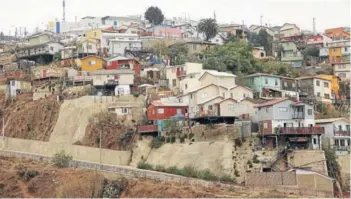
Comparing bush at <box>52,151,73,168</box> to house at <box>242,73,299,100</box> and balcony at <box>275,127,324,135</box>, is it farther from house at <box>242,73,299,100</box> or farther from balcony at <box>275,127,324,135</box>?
house at <box>242,73,299,100</box>

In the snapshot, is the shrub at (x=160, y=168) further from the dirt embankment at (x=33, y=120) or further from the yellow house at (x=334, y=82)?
the yellow house at (x=334, y=82)

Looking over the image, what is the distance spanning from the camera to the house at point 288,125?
143ft

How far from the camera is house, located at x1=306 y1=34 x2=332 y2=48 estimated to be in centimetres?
7575

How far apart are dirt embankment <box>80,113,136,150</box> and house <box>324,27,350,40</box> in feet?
112

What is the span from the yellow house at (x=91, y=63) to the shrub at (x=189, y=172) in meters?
21.0

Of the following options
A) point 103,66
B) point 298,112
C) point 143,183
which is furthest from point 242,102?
point 103,66

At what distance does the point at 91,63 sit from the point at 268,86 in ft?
58.1

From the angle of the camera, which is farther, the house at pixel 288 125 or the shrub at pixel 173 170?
the shrub at pixel 173 170

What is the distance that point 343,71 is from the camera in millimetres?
64312

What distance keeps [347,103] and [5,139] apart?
30110mm

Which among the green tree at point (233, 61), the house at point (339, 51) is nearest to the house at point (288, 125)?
the green tree at point (233, 61)

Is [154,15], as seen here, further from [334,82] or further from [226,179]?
[226,179]

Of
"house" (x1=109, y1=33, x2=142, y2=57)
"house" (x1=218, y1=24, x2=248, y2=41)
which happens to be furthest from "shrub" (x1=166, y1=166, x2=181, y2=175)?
"house" (x1=218, y1=24, x2=248, y2=41)

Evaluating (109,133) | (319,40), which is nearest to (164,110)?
(109,133)
